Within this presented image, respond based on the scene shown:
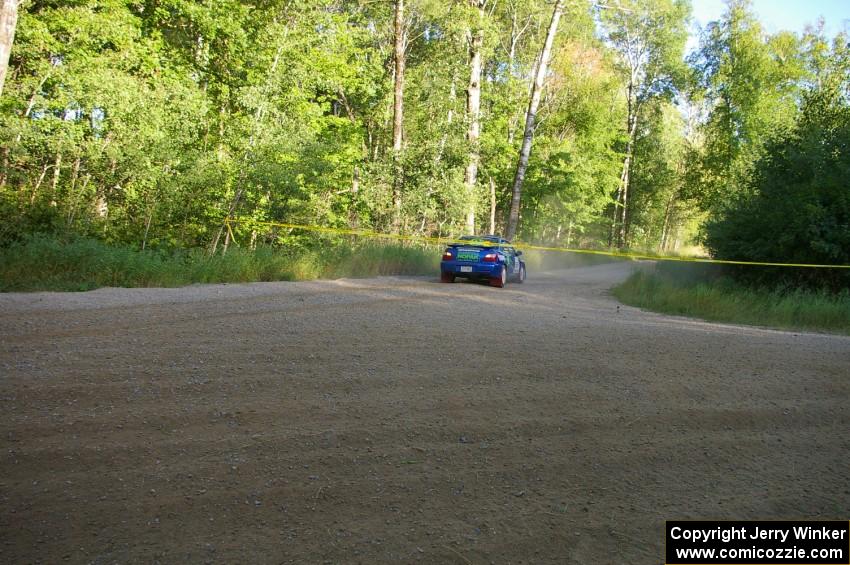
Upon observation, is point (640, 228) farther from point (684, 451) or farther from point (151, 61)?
point (684, 451)

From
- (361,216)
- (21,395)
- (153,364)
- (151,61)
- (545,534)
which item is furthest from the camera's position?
(361,216)

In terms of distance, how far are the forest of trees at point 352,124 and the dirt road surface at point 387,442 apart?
329 inches

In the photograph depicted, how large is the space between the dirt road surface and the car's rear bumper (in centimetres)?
890

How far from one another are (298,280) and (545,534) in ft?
41.0

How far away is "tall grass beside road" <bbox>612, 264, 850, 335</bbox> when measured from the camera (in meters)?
11.2

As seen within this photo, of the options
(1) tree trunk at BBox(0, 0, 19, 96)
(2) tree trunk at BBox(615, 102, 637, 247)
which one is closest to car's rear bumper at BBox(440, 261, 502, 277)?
(1) tree trunk at BBox(0, 0, 19, 96)

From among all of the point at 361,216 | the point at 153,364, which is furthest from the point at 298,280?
the point at 153,364

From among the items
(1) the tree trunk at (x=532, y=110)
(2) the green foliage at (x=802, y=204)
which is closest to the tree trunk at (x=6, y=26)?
(1) the tree trunk at (x=532, y=110)

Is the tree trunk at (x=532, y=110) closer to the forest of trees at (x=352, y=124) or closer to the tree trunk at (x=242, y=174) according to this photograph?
the forest of trees at (x=352, y=124)

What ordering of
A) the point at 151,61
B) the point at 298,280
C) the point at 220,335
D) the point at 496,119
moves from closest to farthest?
the point at 220,335, the point at 298,280, the point at 151,61, the point at 496,119

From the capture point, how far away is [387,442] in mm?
3957

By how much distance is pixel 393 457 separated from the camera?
3738 mm
